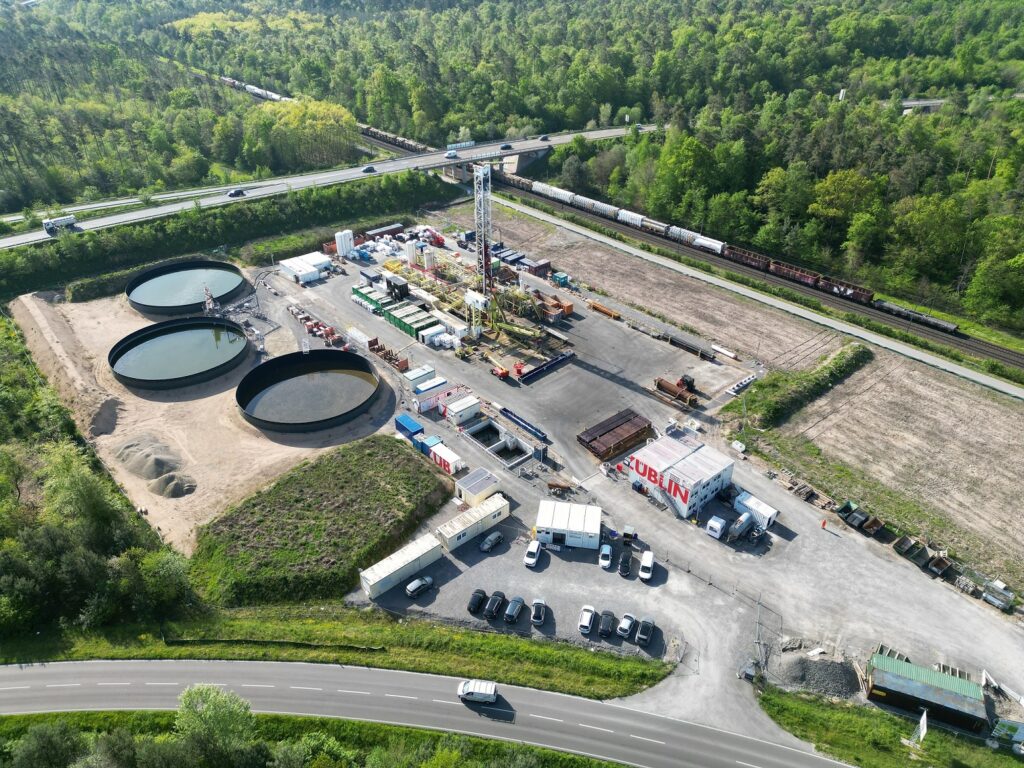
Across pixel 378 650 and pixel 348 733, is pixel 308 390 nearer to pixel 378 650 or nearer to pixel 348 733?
pixel 378 650

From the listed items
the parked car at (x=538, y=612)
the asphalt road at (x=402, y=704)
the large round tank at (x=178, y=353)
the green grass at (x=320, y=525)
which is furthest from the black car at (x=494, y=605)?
the large round tank at (x=178, y=353)

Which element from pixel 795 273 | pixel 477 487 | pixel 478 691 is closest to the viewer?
pixel 478 691

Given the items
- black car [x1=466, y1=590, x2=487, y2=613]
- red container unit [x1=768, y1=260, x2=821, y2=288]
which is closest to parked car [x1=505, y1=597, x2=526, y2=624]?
black car [x1=466, y1=590, x2=487, y2=613]

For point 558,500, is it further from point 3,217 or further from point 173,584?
point 3,217

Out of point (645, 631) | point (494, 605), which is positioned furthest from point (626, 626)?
point (494, 605)

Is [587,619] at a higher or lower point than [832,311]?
lower

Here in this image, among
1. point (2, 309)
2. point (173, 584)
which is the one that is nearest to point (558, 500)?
point (173, 584)

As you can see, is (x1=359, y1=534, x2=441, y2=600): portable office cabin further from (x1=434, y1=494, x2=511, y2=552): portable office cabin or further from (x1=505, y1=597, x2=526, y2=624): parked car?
(x1=505, y1=597, x2=526, y2=624): parked car
